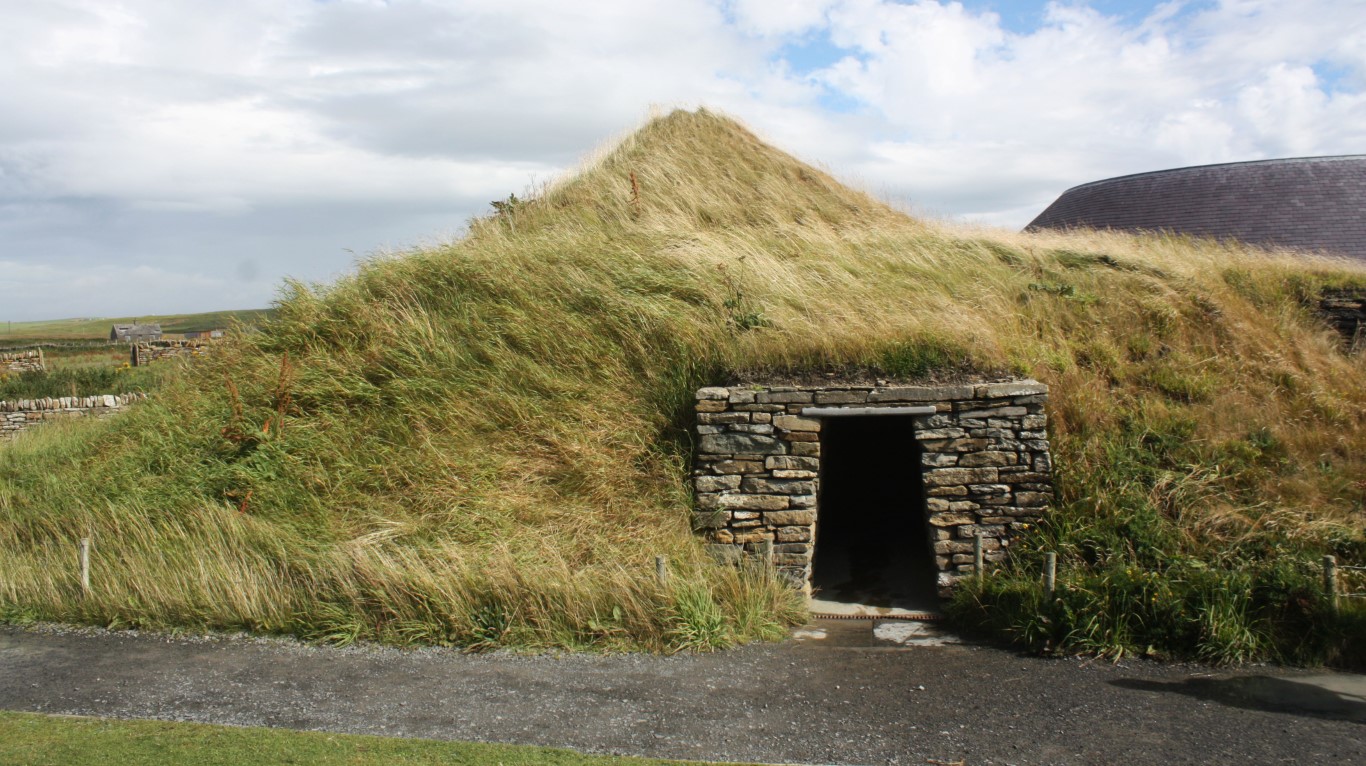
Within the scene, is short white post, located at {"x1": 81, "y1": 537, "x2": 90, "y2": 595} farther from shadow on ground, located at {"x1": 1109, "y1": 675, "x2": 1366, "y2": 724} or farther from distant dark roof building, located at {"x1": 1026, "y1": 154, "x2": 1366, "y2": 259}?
distant dark roof building, located at {"x1": 1026, "y1": 154, "x2": 1366, "y2": 259}

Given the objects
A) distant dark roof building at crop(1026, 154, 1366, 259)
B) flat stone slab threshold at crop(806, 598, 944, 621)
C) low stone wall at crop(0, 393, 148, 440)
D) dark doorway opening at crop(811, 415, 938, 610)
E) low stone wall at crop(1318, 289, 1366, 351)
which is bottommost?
flat stone slab threshold at crop(806, 598, 944, 621)

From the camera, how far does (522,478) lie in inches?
314

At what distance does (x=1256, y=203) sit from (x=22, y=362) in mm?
26959

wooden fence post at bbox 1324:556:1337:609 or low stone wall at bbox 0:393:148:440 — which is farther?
low stone wall at bbox 0:393:148:440

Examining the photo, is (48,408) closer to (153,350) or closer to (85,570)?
(153,350)

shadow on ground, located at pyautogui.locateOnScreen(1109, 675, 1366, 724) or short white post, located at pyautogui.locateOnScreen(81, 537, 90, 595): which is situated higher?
short white post, located at pyautogui.locateOnScreen(81, 537, 90, 595)

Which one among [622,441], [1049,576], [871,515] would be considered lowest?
[871,515]

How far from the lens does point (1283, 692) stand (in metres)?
5.70

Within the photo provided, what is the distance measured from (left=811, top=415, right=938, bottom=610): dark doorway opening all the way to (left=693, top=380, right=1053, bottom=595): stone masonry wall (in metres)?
0.78

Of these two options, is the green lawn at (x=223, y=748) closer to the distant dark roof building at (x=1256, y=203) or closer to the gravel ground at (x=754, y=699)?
the gravel ground at (x=754, y=699)

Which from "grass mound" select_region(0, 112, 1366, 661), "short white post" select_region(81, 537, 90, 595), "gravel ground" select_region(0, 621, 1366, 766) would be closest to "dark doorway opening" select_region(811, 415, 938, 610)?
"grass mound" select_region(0, 112, 1366, 661)

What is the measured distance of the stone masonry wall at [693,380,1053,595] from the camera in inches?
294

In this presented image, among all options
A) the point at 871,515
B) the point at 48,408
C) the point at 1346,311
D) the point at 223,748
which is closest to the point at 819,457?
the point at 871,515

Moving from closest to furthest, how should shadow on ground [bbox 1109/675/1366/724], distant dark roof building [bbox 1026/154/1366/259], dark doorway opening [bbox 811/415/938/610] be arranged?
shadow on ground [bbox 1109/675/1366/724], dark doorway opening [bbox 811/415/938/610], distant dark roof building [bbox 1026/154/1366/259]
